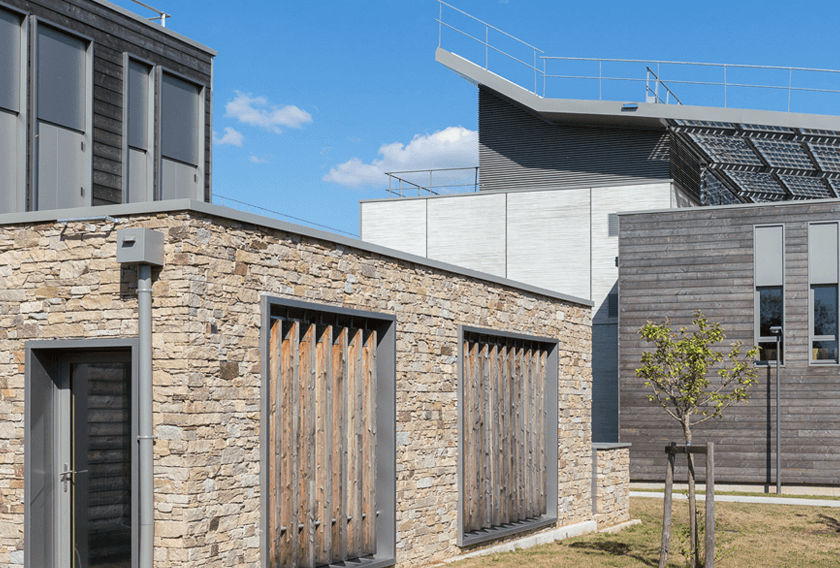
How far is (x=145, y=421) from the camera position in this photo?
721 centimetres

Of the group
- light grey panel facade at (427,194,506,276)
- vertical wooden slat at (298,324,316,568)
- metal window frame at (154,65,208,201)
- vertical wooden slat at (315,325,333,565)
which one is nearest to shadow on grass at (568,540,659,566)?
vertical wooden slat at (315,325,333,565)

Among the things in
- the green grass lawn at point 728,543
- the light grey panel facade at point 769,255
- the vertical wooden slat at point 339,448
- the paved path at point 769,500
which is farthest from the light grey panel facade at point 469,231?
the vertical wooden slat at point 339,448

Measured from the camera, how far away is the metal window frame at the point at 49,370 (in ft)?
24.2

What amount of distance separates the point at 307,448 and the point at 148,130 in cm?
813

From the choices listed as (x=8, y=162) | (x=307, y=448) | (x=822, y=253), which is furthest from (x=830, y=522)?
(x=8, y=162)

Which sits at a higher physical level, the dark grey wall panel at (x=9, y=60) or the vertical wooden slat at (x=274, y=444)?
the dark grey wall panel at (x=9, y=60)

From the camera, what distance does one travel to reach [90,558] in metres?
7.92

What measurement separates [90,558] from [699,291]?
57.8 feet

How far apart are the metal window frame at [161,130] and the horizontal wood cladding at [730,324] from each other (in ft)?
37.8

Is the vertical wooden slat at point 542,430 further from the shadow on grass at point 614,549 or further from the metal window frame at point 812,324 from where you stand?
the metal window frame at point 812,324

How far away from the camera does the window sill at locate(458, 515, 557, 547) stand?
1161 cm

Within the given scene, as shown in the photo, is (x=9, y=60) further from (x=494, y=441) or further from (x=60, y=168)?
(x=494, y=441)

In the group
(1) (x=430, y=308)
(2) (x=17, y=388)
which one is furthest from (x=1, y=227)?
(1) (x=430, y=308)

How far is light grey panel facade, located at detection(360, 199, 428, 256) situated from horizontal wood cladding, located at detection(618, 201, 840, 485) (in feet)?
28.9
